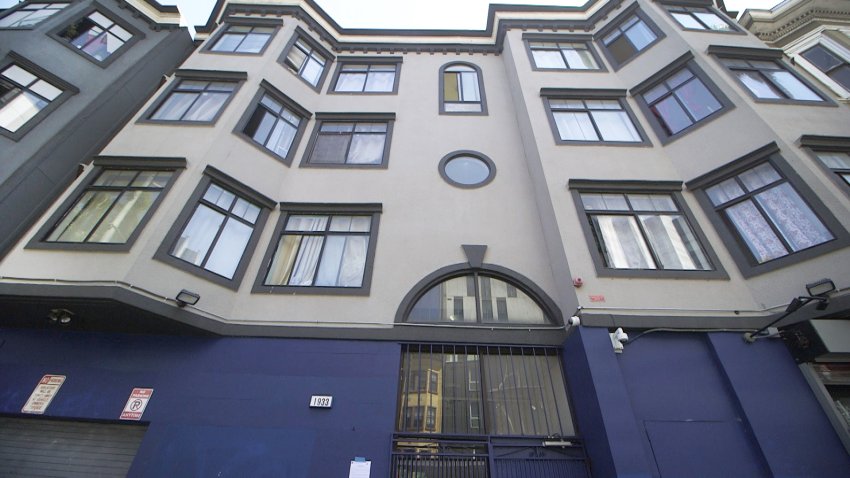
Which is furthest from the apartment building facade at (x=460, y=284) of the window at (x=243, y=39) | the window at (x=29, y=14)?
the window at (x=29, y=14)

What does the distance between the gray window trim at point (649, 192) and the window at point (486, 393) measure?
2336 millimetres

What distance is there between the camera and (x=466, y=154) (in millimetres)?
11320

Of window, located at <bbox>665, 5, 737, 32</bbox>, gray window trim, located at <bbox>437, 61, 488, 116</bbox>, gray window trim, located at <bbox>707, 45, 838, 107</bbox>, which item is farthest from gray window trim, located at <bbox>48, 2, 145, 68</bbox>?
window, located at <bbox>665, 5, 737, 32</bbox>

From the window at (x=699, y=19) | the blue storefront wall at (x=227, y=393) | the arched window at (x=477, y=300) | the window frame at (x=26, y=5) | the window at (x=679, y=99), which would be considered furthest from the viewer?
the window at (x=699, y=19)

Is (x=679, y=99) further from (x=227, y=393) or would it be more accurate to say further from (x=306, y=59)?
(x=227, y=393)

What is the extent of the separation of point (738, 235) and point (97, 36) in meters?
19.5

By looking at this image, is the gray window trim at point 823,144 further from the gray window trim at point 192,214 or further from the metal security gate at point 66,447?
the metal security gate at point 66,447

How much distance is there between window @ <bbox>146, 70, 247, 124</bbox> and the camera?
10.0m

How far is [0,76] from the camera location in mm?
9383

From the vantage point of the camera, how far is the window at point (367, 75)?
45.3ft

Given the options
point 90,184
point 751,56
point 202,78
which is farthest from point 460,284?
point 751,56

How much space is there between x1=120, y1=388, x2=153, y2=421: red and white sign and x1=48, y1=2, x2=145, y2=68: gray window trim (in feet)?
34.4

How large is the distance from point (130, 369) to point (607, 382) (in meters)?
9.10

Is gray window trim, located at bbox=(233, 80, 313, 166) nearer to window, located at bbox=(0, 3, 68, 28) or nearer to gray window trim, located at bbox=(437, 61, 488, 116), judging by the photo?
gray window trim, located at bbox=(437, 61, 488, 116)
